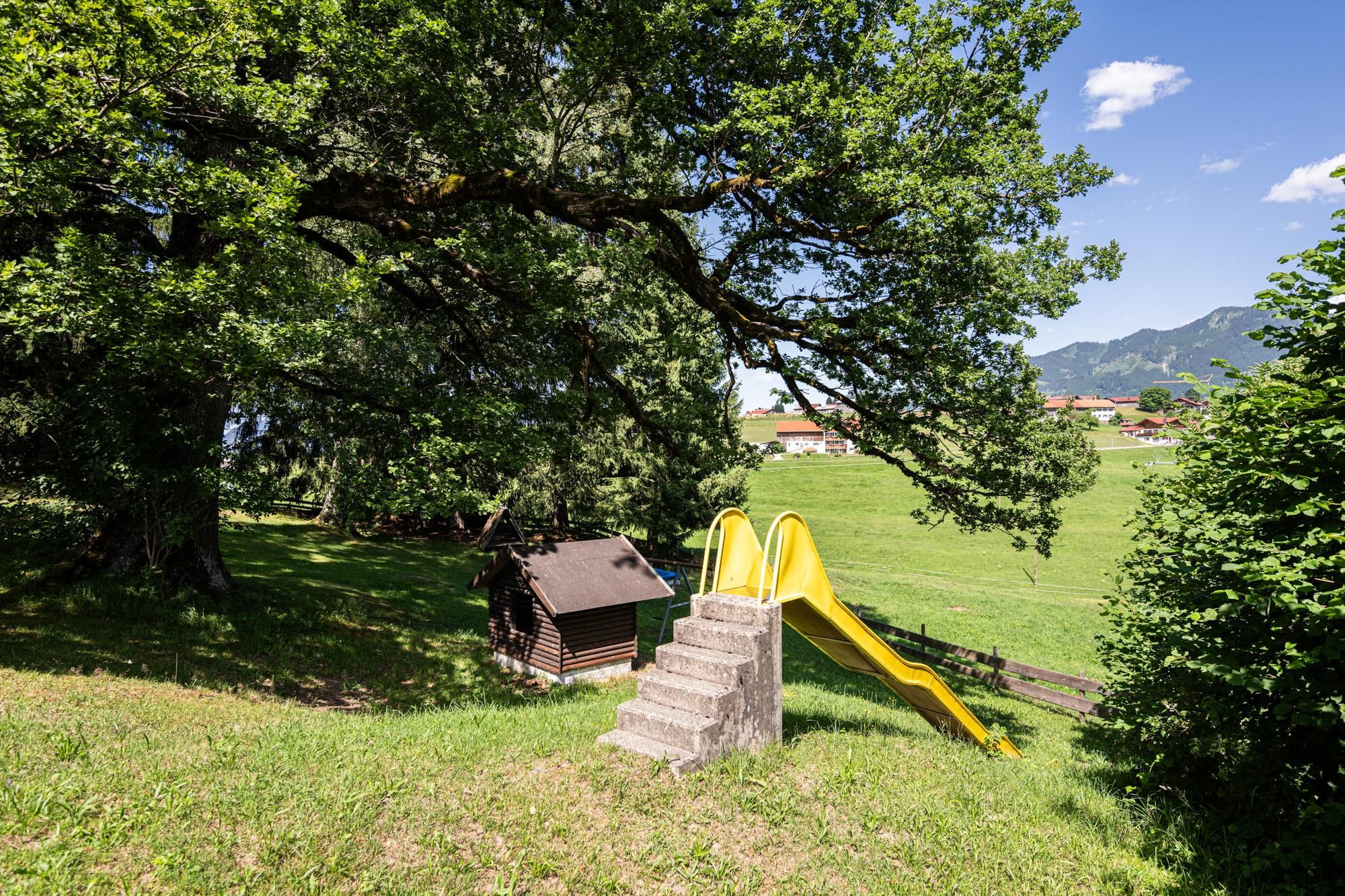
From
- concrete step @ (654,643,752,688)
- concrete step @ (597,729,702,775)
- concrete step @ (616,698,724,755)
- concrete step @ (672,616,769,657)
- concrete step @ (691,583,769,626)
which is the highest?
concrete step @ (691,583,769,626)

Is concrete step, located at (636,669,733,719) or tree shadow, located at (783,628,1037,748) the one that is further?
tree shadow, located at (783,628,1037,748)

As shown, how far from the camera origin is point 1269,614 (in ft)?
16.5

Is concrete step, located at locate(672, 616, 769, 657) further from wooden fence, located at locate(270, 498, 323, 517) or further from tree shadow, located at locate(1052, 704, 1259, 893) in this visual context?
wooden fence, located at locate(270, 498, 323, 517)

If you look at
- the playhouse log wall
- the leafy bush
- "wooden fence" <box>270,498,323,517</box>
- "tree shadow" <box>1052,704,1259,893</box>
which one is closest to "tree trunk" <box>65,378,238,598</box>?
the playhouse log wall

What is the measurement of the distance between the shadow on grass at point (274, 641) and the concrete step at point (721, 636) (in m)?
5.04

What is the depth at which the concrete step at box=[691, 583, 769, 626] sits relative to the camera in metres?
6.54

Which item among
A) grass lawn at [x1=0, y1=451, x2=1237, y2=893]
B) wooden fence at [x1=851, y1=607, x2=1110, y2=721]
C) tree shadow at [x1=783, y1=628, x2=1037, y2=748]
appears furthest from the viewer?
wooden fence at [x1=851, y1=607, x2=1110, y2=721]

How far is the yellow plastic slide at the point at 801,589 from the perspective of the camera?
7.23m

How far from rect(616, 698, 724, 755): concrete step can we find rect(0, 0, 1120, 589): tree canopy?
6043mm

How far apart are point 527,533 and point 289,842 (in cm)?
3234

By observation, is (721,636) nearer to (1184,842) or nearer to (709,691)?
(709,691)

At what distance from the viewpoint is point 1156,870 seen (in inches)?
185

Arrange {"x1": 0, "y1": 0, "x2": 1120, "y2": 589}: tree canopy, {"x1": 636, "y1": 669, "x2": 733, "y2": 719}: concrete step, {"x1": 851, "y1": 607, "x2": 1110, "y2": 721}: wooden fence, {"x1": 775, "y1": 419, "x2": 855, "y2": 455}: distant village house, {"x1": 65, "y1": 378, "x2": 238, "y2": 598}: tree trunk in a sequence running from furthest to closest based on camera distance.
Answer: {"x1": 775, "y1": 419, "x2": 855, "y2": 455}: distant village house
{"x1": 851, "y1": 607, "x2": 1110, "y2": 721}: wooden fence
{"x1": 65, "y1": 378, "x2": 238, "y2": 598}: tree trunk
{"x1": 0, "y1": 0, "x2": 1120, "y2": 589}: tree canopy
{"x1": 636, "y1": 669, "x2": 733, "y2": 719}: concrete step

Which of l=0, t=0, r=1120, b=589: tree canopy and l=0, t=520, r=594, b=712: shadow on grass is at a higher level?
l=0, t=0, r=1120, b=589: tree canopy
